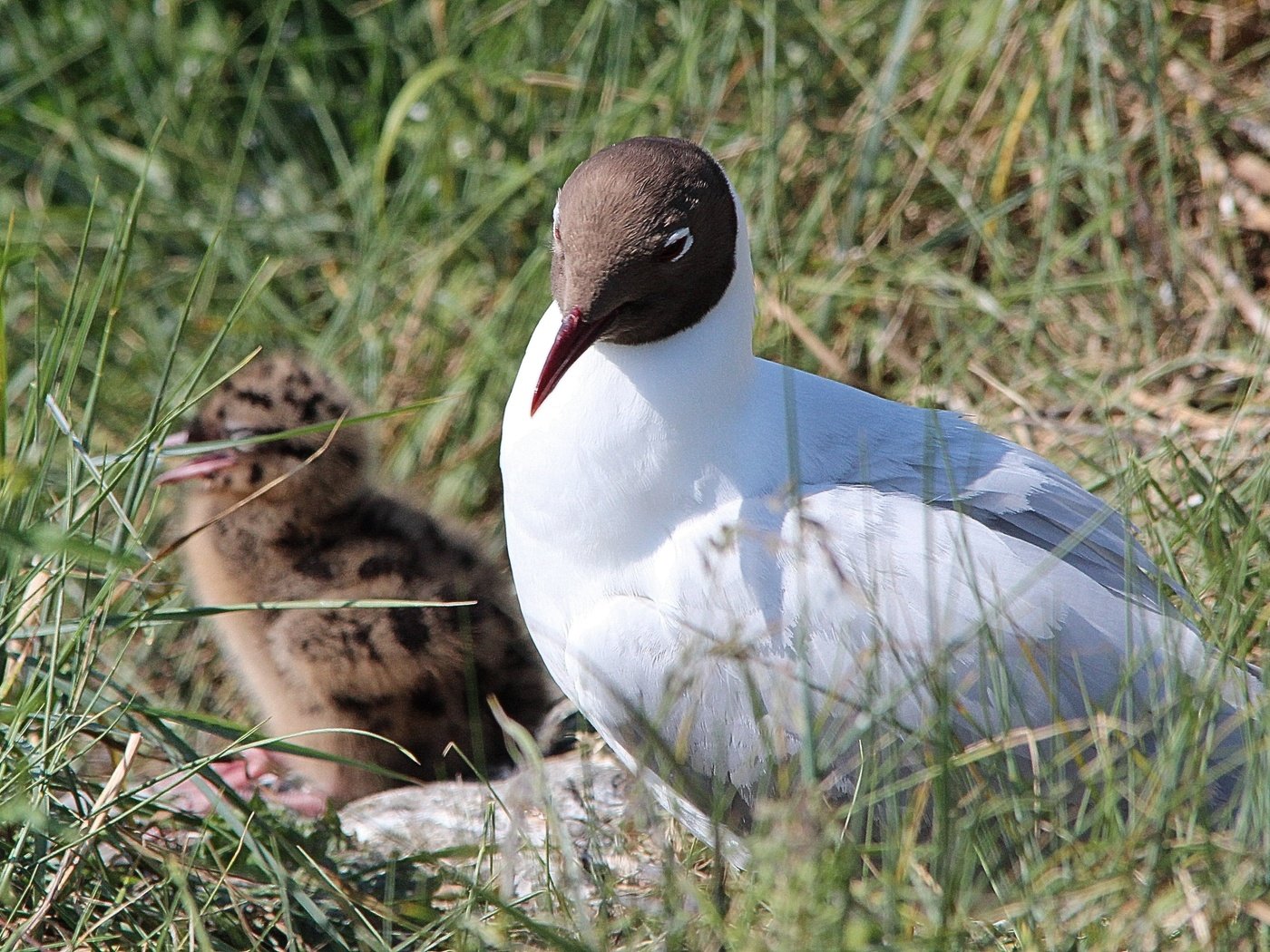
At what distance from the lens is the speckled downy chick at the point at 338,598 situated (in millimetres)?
3523

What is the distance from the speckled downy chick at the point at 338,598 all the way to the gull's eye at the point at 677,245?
1205mm

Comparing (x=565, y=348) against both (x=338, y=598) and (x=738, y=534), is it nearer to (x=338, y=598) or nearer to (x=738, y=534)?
(x=738, y=534)

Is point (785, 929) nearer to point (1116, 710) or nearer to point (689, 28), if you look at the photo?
point (1116, 710)

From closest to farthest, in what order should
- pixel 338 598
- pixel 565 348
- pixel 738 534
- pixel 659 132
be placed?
pixel 738 534 < pixel 565 348 < pixel 338 598 < pixel 659 132

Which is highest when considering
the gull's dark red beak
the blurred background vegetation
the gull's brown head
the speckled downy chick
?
the gull's brown head

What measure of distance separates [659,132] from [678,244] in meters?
1.85

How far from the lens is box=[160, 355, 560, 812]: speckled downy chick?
139 inches

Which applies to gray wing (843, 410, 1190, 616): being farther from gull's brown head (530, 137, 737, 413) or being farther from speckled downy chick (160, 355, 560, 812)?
speckled downy chick (160, 355, 560, 812)

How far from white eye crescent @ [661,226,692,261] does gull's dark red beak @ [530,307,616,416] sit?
0.16 metres

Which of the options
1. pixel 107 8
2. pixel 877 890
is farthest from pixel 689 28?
pixel 877 890

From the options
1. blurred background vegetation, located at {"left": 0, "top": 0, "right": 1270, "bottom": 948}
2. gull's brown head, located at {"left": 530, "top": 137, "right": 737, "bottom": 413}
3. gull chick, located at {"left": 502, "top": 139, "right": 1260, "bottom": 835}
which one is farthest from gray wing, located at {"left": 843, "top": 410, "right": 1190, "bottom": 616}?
blurred background vegetation, located at {"left": 0, "top": 0, "right": 1270, "bottom": 948}

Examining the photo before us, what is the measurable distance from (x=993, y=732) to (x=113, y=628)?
143 cm

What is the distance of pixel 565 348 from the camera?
8.52 ft

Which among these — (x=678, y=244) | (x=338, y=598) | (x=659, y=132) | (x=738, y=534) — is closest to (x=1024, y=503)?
(x=738, y=534)
